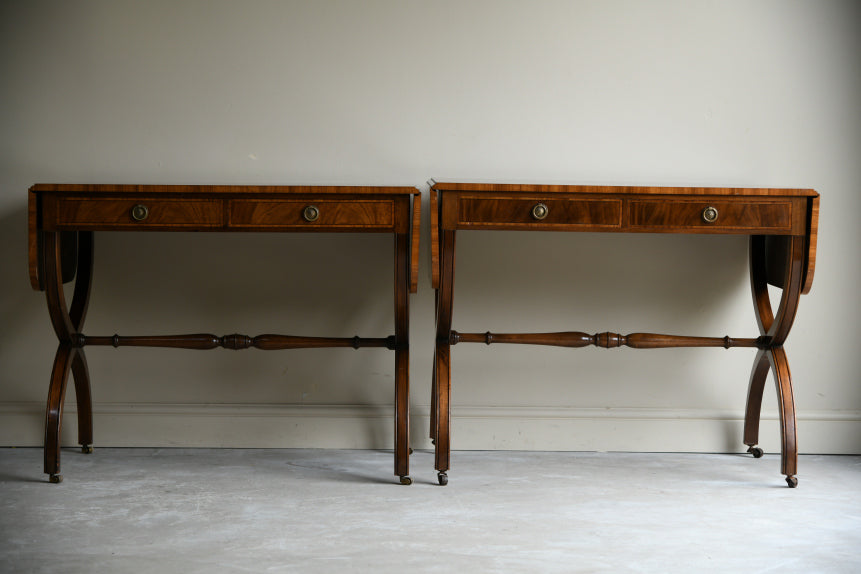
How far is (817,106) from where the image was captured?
287cm

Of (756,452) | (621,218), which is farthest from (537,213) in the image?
(756,452)

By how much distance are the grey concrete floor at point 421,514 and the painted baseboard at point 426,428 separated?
0.09 m

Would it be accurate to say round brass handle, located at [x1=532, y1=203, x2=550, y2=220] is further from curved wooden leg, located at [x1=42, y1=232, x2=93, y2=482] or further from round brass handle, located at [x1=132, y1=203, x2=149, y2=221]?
curved wooden leg, located at [x1=42, y1=232, x2=93, y2=482]

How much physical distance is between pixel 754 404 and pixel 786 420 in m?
0.34

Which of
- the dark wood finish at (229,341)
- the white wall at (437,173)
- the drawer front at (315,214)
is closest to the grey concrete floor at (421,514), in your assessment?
the white wall at (437,173)

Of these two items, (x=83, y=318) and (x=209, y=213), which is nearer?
(x=209, y=213)

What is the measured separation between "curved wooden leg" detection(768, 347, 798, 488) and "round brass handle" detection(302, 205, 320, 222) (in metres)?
1.56

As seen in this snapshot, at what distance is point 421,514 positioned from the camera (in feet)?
6.67

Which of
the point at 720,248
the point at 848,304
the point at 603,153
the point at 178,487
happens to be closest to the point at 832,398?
the point at 848,304

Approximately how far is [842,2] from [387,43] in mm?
1721

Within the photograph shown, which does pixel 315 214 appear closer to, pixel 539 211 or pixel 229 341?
pixel 229 341

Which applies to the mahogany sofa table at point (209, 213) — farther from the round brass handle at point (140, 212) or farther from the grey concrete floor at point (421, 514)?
the grey concrete floor at point (421, 514)

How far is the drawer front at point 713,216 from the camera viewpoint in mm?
2346

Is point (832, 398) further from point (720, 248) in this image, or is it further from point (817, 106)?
point (817, 106)
